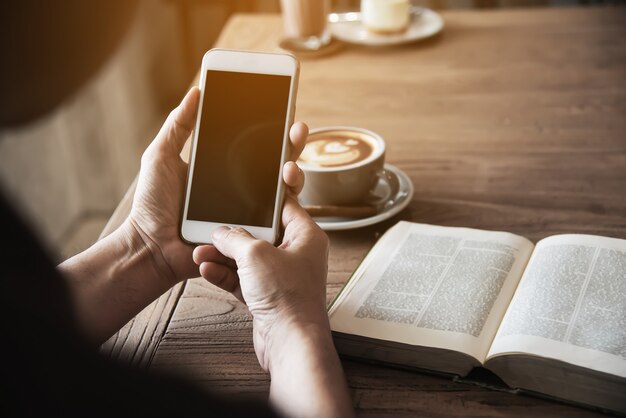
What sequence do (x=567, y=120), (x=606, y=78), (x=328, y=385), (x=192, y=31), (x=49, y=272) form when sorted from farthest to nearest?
(x=192, y=31)
(x=606, y=78)
(x=567, y=120)
(x=328, y=385)
(x=49, y=272)

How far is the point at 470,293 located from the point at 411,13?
3.67ft

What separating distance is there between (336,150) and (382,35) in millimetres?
678

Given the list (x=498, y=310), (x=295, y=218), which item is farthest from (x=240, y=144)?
(x=498, y=310)

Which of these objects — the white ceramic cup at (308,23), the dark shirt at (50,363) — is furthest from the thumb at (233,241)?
the white ceramic cup at (308,23)

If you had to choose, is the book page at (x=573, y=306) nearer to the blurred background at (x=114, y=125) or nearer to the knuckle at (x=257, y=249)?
the knuckle at (x=257, y=249)

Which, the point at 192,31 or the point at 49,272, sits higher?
the point at 49,272

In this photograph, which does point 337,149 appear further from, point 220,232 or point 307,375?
point 307,375

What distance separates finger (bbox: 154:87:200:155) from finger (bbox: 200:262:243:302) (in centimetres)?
17

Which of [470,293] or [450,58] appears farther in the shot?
[450,58]

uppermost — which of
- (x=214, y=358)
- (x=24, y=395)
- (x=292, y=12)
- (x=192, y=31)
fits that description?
(x=24, y=395)

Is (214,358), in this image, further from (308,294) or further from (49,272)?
(49,272)

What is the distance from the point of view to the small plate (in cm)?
98

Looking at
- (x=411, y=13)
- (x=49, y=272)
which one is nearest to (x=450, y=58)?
(x=411, y=13)

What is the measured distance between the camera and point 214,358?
0.78 m
